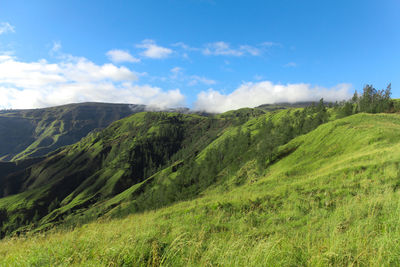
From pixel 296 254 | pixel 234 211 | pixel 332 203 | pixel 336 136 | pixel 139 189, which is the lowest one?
pixel 139 189

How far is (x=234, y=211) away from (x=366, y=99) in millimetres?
153487

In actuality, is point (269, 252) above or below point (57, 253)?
above

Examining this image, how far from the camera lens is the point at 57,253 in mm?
6078

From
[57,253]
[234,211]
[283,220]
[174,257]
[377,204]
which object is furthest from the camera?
[234,211]

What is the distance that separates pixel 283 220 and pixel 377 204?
4.03m

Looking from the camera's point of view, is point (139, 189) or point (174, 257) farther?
point (139, 189)

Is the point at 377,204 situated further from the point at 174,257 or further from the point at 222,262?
the point at 174,257

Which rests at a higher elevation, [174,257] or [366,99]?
[366,99]

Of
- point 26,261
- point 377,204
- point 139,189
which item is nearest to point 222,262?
point 26,261

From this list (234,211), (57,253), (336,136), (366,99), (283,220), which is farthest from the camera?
(366,99)

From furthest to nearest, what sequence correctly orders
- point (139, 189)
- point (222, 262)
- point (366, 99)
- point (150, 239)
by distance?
point (139, 189), point (366, 99), point (150, 239), point (222, 262)

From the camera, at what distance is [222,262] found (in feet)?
16.2

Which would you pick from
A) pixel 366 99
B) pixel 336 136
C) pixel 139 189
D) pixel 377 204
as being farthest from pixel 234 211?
pixel 139 189

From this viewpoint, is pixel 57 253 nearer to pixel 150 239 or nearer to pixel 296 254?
pixel 150 239
